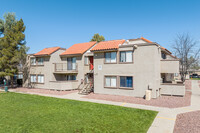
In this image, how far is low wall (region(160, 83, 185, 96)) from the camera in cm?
1568

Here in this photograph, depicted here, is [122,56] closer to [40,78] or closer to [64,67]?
[64,67]

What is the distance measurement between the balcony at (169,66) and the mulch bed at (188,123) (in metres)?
7.01

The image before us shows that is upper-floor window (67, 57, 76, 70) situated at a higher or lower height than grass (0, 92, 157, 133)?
higher

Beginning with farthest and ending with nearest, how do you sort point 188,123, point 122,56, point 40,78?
point 40,78, point 122,56, point 188,123

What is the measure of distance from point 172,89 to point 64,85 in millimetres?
14870

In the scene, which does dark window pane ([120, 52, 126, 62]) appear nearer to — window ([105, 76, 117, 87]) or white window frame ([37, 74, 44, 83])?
window ([105, 76, 117, 87])

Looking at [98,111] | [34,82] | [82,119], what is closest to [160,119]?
[98,111]

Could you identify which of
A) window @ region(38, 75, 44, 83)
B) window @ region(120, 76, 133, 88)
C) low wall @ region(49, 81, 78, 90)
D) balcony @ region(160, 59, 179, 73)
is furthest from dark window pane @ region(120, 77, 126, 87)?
window @ region(38, 75, 44, 83)

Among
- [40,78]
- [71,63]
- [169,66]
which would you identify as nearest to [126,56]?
[169,66]

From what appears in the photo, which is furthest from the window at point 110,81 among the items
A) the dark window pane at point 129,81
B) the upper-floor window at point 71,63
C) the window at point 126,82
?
the upper-floor window at point 71,63

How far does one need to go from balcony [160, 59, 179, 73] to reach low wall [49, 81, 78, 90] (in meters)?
13.2

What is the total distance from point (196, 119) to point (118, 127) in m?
5.22

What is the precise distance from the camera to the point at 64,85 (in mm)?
20984

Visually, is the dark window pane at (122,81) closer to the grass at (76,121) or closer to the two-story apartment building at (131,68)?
the two-story apartment building at (131,68)
